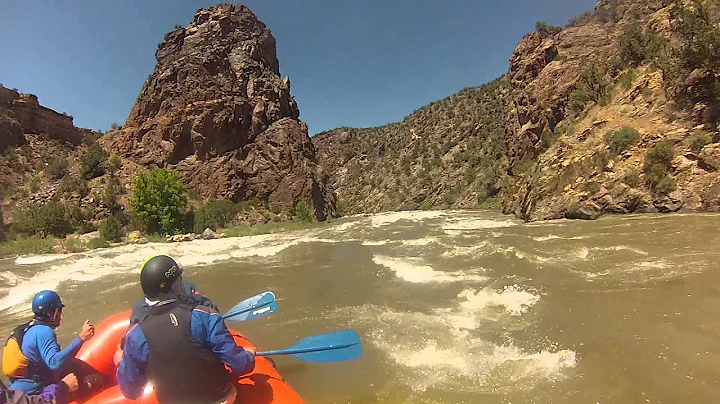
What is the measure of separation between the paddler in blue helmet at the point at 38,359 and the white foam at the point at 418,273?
5.40 m

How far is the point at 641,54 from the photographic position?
15969 millimetres

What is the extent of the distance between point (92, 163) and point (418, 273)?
26259mm

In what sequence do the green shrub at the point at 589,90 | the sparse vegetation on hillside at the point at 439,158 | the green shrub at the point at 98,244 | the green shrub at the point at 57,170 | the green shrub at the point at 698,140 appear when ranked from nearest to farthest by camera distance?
the green shrub at the point at 698,140 → the green shrub at the point at 98,244 → the green shrub at the point at 589,90 → the green shrub at the point at 57,170 → the sparse vegetation on hillside at the point at 439,158

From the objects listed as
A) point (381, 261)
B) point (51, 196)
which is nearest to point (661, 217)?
point (381, 261)

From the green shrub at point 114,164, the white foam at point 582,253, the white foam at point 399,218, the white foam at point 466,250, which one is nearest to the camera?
the white foam at point 582,253

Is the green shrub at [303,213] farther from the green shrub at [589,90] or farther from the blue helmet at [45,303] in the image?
the blue helmet at [45,303]

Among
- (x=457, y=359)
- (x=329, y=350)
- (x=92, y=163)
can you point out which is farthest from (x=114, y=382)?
(x=92, y=163)

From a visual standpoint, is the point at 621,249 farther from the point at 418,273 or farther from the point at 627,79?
the point at 627,79

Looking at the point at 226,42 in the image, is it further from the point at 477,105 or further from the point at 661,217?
the point at 477,105

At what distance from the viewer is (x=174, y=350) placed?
2.25 meters

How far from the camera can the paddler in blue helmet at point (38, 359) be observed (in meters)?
2.91

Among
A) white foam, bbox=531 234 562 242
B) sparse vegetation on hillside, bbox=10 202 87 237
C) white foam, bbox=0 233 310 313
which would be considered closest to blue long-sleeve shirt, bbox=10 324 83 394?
white foam, bbox=0 233 310 313

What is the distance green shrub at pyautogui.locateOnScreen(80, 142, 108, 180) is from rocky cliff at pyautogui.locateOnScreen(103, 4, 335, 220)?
76.9 inches

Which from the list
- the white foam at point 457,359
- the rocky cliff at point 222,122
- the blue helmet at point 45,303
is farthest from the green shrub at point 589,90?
the blue helmet at point 45,303
